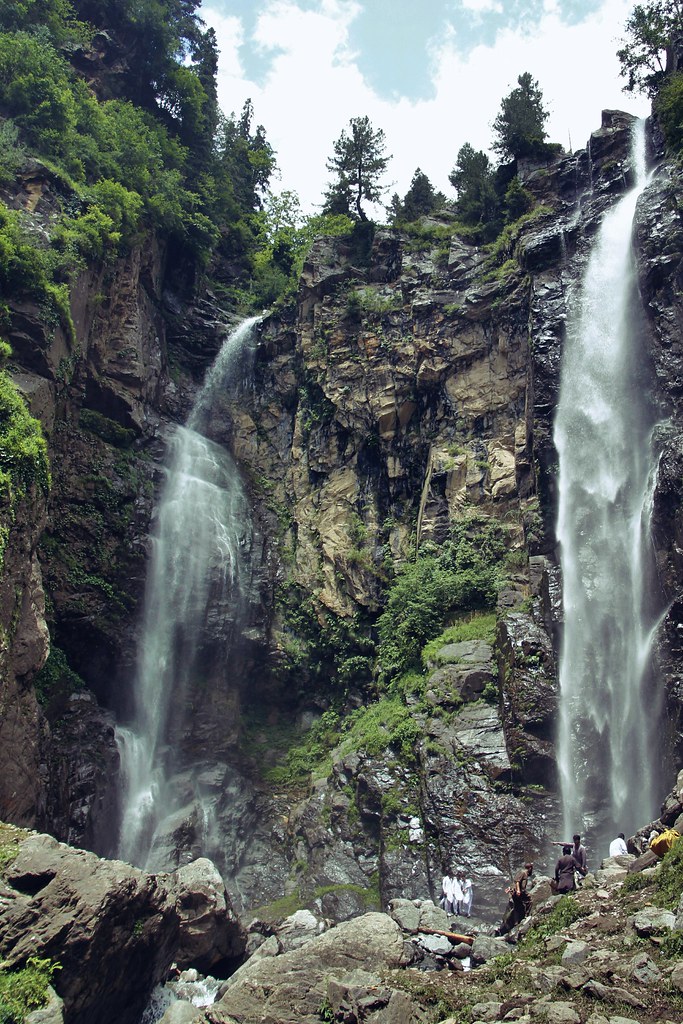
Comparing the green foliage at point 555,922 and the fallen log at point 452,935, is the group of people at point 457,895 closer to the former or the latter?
the fallen log at point 452,935

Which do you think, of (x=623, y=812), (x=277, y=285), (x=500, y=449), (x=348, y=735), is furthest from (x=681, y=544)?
(x=277, y=285)

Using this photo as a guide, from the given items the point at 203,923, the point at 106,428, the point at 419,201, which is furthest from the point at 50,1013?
the point at 419,201

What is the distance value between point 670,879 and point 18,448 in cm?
1315

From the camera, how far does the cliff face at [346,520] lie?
16500 mm

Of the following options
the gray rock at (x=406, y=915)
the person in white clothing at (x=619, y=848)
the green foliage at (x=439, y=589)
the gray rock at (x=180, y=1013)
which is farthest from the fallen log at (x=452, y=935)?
the green foliage at (x=439, y=589)

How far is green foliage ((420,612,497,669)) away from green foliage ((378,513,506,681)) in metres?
0.38

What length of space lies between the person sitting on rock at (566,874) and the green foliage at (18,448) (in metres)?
11.6

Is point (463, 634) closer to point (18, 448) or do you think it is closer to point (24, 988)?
point (18, 448)

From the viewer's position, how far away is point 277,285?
3341 centimetres

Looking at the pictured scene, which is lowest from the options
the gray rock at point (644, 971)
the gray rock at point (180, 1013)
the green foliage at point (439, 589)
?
the gray rock at point (180, 1013)

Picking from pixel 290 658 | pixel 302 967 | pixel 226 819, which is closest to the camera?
pixel 302 967

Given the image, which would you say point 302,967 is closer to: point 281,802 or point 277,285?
point 281,802

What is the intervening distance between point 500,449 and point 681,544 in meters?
8.39

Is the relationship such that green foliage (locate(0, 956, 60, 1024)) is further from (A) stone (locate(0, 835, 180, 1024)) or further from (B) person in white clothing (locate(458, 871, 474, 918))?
(B) person in white clothing (locate(458, 871, 474, 918))
